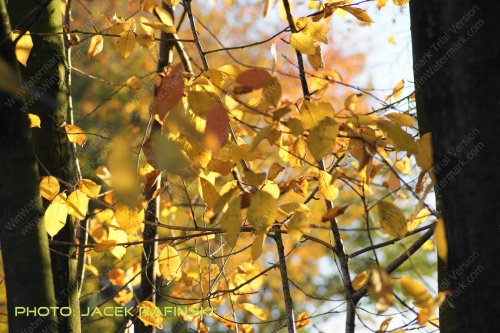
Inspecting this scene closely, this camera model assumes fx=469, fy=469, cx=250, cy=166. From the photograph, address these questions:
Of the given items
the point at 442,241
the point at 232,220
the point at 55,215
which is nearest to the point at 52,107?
the point at 55,215

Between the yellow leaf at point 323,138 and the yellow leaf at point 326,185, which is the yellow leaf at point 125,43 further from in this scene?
the yellow leaf at point 323,138

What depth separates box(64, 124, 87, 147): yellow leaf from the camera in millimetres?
1721

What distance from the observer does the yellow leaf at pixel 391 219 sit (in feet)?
3.07

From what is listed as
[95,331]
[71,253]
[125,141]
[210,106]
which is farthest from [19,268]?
[95,331]

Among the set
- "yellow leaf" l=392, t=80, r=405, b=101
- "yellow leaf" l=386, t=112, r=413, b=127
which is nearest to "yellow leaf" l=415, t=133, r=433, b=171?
"yellow leaf" l=386, t=112, r=413, b=127

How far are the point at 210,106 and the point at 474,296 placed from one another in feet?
2.10

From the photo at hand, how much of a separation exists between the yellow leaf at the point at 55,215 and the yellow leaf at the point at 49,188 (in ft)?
0.09

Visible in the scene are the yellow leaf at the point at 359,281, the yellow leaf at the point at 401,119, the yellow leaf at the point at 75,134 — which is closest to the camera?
the yellow leaf at the point at 401,119

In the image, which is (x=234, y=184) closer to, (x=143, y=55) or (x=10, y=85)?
(x=10, y=85)

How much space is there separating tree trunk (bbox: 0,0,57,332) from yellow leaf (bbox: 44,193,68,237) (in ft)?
1.23

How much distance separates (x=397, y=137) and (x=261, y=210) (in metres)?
0.32

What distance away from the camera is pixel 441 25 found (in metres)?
0.90

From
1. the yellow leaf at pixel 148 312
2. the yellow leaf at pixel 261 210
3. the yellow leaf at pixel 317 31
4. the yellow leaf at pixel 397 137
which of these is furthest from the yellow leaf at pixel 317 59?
the yellow leaf at pixel 148 312

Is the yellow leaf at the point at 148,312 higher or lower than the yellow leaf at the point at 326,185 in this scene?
lower
